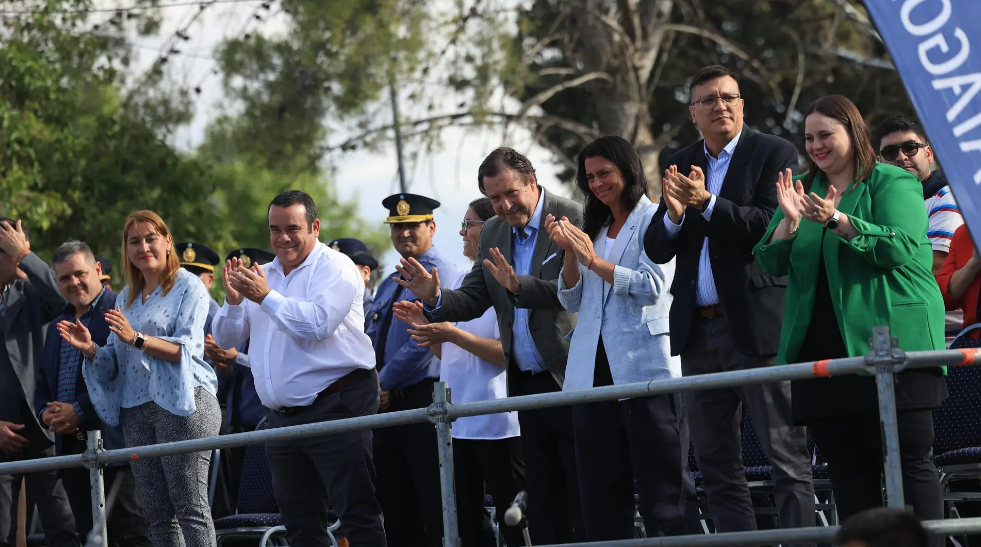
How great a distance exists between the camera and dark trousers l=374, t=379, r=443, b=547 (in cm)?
736

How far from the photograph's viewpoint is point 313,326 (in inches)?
253

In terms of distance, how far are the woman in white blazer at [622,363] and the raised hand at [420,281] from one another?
2.35 ft

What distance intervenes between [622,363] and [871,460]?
1217 mm

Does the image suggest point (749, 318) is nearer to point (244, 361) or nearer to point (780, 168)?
point (780, 168)

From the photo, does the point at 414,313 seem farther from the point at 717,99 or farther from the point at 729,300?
the point at 717,99

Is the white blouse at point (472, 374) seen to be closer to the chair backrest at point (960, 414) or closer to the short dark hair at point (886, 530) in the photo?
the chair backrest at point (960, 414)

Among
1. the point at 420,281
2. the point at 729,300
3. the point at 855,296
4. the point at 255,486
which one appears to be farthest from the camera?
the point at 255,486

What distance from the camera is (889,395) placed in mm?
4059

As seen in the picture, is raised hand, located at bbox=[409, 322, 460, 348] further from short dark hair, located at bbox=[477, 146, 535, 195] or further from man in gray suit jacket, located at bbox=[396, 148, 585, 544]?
short dark hair, located at bbox=[477, 146, 535, 195]

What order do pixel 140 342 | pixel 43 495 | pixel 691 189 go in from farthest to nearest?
pixel 43 495 < pixel 140 342 < pixel 691 189

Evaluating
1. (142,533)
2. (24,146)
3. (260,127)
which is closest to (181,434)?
(142,533)

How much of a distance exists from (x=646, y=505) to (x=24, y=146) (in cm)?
1042

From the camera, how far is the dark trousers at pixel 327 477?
21.2ft

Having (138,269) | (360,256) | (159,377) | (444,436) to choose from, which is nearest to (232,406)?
(360,256)
